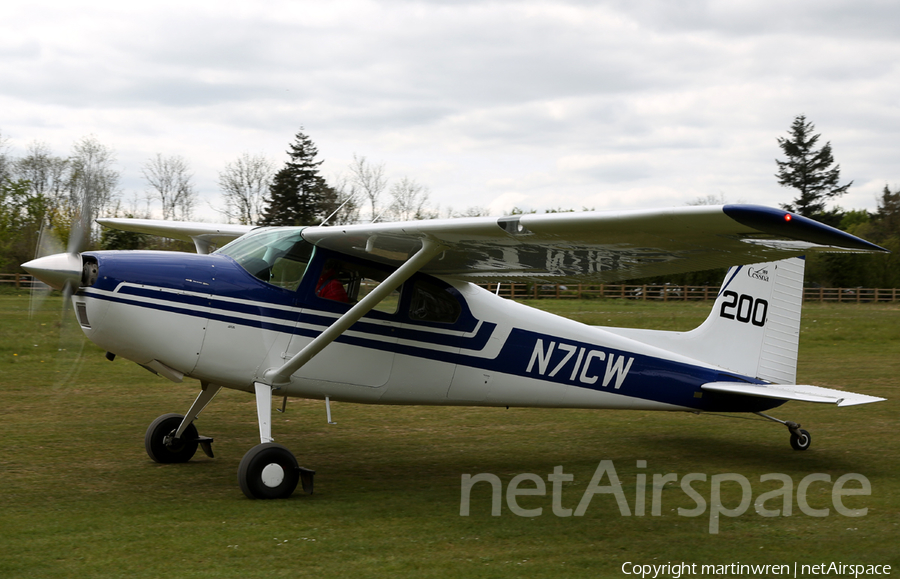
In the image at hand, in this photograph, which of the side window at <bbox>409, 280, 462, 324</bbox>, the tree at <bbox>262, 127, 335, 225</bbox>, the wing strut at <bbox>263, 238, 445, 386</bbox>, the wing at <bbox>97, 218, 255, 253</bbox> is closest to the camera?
the wing strut at <bbox>263, 238, 445, 386</bbox>

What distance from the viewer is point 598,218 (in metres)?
5.36

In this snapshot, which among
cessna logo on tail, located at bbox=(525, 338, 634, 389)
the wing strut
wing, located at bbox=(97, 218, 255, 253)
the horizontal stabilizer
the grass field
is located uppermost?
wing, located at bbox=(97, 218, 255, 253)

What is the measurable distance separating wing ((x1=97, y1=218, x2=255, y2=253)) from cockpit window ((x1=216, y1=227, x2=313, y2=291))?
2.14 metres

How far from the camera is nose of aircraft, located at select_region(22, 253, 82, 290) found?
602 cm

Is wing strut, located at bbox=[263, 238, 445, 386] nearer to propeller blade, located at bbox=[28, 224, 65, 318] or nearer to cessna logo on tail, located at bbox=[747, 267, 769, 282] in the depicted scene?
propeller blade, located at bbox=[28, 224, 65, 318]

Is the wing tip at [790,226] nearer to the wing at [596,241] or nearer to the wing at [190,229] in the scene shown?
the wing at [596,241]

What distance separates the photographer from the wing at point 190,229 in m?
9.42

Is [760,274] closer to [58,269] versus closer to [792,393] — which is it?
[792,393]

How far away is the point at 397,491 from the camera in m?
7.07

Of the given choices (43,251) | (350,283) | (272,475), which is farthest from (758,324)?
(43,251)

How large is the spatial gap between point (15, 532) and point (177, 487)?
1.61m

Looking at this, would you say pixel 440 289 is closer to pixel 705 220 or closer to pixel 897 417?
pixel 705 220

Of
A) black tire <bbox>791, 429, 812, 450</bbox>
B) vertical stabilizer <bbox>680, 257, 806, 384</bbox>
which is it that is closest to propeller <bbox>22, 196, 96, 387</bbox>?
vertical stabilizer <bbox>680, 257, 806, 384</bbox>

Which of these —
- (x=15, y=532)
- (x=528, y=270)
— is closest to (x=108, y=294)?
(x=15, y=532)
